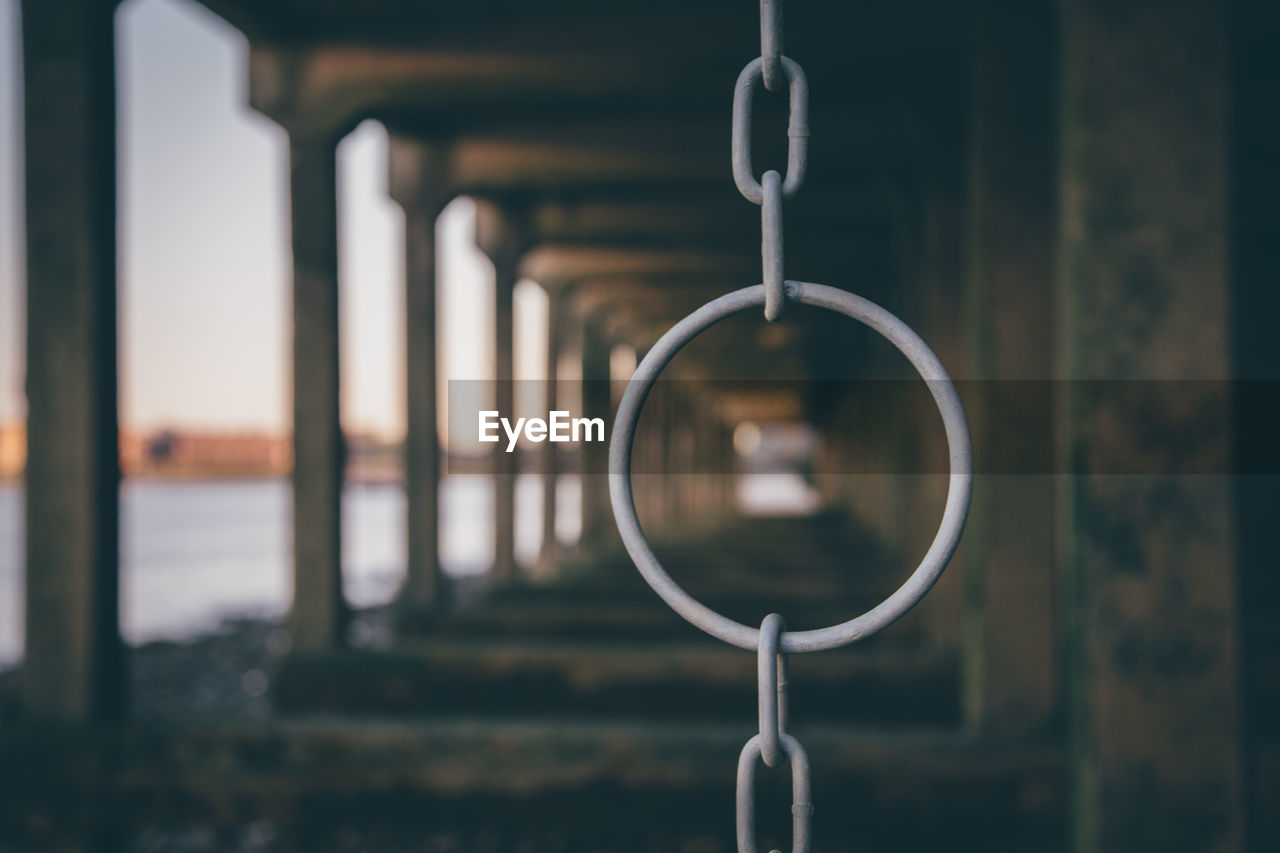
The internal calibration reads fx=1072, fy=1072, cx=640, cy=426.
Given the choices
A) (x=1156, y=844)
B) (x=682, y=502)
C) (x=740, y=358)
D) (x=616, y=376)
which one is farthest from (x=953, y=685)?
(x=682, y=502)

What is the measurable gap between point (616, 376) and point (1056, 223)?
19498mm

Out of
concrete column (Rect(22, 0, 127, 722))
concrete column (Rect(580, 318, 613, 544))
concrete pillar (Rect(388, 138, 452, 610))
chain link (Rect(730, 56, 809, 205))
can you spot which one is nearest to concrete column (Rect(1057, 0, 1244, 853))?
chain link (Rect(730, 56, 809, 205))

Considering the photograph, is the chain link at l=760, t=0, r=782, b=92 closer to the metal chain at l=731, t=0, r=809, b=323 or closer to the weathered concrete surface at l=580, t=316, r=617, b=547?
the metal chain at l=731, t=0, r=809, b=323

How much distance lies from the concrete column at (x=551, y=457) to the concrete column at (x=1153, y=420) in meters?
12.4

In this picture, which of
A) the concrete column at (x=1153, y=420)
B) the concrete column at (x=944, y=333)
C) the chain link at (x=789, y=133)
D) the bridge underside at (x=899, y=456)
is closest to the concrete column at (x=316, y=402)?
the bridge underside at (x=899, y=456)

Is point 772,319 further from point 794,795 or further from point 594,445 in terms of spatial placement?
point 594,445

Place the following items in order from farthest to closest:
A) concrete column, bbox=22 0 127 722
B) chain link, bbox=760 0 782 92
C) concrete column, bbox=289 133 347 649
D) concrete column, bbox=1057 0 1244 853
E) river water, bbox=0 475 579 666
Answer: river water, bbox=0 475 579 666
concrete column, bbox=289 133 347 649
concrete column, bbox=22 0 127 722
concrete column, bbox=1057 0 1244 853
chain link, bbox=760 0 782 92

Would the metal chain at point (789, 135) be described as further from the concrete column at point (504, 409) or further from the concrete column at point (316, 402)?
the concrete column at point (504, 409)

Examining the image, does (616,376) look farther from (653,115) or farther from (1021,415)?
(1021,415)

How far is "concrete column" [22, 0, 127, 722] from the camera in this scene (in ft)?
16.6

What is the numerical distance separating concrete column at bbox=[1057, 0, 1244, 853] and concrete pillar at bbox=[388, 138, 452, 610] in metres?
7.74

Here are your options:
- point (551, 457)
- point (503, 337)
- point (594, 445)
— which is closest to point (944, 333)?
point (503, 337)

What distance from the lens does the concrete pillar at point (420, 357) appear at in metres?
10.2

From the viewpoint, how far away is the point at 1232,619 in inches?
125
